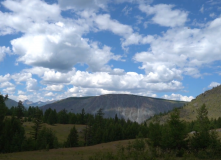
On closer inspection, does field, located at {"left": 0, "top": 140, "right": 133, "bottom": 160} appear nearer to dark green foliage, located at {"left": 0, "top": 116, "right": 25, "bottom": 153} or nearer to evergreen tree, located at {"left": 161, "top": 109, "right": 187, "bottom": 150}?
dark green foliage, located at {"left": 0, "top": 116, "right": 25, "bottom": 153}

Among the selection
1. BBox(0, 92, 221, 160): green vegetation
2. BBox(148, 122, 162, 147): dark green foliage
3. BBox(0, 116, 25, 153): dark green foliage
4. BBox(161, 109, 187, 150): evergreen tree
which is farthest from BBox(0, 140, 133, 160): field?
BBox(161, 109, 187, 150): evergreen tree

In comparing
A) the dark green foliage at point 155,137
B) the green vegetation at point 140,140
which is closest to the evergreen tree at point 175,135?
the green vegetation at point 140,140

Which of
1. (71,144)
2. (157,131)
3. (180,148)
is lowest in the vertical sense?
(71,144)

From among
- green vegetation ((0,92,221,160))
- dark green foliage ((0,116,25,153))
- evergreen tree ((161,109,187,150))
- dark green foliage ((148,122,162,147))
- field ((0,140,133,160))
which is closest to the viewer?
green vegetation ((0,92,221,160))

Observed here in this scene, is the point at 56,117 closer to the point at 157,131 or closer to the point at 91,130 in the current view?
the point at 91,130

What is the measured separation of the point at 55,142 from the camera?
59.2 m

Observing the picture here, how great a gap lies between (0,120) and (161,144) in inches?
1695

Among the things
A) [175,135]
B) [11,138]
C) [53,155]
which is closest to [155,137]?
[175,135]

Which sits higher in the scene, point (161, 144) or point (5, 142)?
point (161, 144)

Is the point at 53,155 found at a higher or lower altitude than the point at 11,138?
lower

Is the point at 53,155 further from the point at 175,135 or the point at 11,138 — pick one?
the point at 175,135

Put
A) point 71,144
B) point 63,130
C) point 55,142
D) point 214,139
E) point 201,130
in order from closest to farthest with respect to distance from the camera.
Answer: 1. point 214,139
2. point 201,130
3. point 55,142
4. point 71,144
5. point 63,130

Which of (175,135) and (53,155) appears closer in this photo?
(175,135)

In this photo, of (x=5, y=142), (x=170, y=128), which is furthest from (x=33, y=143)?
(x=170, y=128)
